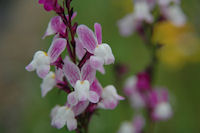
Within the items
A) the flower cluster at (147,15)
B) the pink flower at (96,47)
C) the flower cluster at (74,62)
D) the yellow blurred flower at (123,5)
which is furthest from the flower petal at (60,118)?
the yellow blurred flower at (123,5)

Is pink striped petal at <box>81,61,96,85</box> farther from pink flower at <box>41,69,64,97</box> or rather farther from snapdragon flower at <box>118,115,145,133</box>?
snapdragon flower at <box>118,115,145,133</box>

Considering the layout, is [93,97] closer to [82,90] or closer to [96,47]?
[82,90]

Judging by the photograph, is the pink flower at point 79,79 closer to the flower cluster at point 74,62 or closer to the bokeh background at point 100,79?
the flower cluster at point 74,62

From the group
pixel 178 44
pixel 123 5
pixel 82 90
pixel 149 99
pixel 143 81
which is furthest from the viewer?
pixel 123 5

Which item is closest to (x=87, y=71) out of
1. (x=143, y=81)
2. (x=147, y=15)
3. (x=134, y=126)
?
(x=143, y=81)

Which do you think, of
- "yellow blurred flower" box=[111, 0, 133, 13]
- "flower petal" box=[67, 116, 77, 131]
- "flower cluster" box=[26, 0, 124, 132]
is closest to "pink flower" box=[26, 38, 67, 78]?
"flower cluster" box=[26, 0, 124, 132]

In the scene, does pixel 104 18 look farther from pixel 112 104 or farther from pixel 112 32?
pixel 112 104
